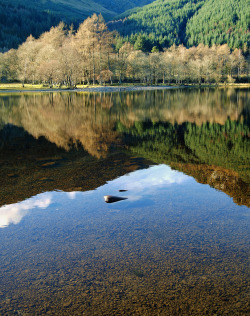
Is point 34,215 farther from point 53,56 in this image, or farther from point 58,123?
point 53,56

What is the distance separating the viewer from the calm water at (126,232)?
4047mm

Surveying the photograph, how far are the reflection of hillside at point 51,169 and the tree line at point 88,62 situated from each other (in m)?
69.0

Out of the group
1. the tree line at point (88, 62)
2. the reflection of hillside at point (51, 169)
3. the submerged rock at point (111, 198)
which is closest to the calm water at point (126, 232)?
the reflection of hillside at point (51, 169)

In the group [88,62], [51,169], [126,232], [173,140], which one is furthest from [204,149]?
[88,62]

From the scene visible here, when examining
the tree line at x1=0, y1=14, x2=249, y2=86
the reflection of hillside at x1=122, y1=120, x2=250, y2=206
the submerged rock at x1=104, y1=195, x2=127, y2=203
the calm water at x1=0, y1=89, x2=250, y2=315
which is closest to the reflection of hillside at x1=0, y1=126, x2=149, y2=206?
the calm water at x1=0, y1=89, x2=250, y2=315

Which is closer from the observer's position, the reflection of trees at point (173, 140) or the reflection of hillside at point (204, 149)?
the reflection of hillside at point (204, 149)

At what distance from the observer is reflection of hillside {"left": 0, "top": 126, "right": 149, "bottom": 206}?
8539 millimetres

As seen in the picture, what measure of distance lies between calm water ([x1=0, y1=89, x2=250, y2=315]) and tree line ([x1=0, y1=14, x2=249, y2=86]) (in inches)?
2822

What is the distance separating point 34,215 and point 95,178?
2868mm

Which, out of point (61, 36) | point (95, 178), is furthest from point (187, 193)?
point (61, 36)

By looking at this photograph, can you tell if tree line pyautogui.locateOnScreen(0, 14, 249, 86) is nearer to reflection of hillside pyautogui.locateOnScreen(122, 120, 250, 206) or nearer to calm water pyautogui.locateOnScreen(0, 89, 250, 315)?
reflection of hillside pyautogui.locateOnScreen(122, 120, 250, 206)

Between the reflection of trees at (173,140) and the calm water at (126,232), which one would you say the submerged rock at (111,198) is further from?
the reflection of trees at (173,140)

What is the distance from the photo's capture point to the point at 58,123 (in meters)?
21.2

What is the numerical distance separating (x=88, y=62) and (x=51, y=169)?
81.0 metres
